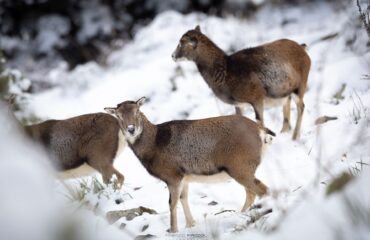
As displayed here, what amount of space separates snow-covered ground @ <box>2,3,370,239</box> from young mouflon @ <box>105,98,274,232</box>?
1.03 feet

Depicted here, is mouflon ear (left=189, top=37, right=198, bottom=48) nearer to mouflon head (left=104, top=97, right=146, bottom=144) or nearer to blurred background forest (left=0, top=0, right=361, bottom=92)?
mouflon head (left=104, top=97, right=146, bottom=144)

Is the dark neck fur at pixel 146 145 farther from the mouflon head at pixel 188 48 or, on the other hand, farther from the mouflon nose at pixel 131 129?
the mouflon head at pixel 188 48

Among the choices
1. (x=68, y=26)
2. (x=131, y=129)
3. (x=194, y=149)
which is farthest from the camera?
(x=68, y=26)

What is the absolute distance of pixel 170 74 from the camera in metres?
12.7

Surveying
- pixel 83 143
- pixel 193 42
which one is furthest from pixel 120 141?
pixel 193 42

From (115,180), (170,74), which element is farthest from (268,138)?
(170,74)

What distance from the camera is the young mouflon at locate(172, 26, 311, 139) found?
892cm

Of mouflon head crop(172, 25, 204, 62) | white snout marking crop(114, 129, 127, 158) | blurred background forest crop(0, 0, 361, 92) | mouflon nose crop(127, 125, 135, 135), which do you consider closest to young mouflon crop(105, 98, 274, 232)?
mouflon nose crop(127, 125, 135, 135)

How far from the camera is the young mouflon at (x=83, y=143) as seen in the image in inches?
316

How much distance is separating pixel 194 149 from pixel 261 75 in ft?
8.33

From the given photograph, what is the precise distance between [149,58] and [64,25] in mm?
4329

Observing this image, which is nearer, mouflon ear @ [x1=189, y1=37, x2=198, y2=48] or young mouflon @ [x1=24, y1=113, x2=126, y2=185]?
young mouflon @ [x1=24, y1=113, x2=126, y2=185]

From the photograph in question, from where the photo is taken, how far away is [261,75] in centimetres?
899

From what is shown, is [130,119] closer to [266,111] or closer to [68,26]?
[266,111]
